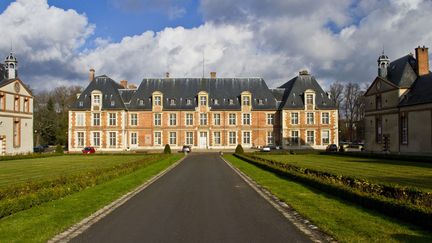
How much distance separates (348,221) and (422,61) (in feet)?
160

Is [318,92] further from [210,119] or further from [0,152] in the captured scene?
[0,152]

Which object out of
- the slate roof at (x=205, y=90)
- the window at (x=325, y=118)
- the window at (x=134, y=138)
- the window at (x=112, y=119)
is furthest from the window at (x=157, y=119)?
the window at (x=325, y=118)

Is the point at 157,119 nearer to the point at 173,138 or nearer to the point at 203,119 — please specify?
the point at 173,138

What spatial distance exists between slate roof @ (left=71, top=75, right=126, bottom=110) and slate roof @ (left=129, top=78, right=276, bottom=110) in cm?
240

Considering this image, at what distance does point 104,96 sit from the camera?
214 ft

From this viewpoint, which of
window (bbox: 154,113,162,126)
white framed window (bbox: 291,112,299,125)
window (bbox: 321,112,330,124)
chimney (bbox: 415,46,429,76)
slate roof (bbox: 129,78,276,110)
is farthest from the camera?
slate roof (bbox: 129,78,276,110)

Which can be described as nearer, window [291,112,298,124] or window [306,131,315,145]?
window [291,112,298,124]

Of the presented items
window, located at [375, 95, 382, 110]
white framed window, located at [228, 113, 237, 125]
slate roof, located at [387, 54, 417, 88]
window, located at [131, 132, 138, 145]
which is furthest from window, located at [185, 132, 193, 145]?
slate roof, located at [387, 54, 417, 88]

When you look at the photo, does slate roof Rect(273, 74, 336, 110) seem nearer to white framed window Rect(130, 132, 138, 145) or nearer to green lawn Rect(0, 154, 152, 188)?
white framed window Rect(130, 132, 138, 145)

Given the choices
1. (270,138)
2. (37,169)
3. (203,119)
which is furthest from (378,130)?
(37,169)

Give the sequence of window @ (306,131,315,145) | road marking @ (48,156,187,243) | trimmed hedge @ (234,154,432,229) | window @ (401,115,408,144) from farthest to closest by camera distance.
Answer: window @ (306,131,315,145) → window @ (401,115,408,144) → trimmed hedge @ (234,154,432,229) → road marking @ (48,156,187,243)

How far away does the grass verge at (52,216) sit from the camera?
845cm

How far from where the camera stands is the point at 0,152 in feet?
170

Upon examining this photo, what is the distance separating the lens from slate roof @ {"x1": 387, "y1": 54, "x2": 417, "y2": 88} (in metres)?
52.1
